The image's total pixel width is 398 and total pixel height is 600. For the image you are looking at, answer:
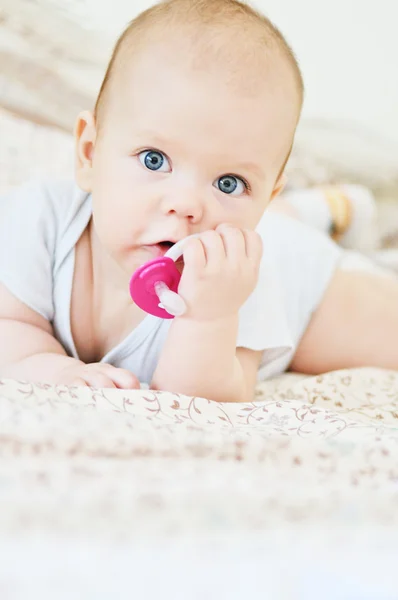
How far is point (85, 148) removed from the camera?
0.98 metres

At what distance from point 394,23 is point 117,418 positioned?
59.7 inches

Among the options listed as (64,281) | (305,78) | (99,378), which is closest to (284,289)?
(64,281)

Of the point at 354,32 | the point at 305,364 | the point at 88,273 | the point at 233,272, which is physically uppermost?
the point at 354,32

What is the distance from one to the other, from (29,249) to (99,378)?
0.30 m

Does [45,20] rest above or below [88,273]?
above

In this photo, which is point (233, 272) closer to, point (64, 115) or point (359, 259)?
point (359, 259)

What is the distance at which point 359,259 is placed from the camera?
1.35m

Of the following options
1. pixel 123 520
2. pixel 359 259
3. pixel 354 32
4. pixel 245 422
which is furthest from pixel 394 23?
pixel 123 520

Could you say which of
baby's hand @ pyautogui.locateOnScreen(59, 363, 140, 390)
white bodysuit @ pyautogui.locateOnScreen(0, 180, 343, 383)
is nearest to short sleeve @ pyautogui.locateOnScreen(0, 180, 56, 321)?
white bodysuit @ pyautogui.locateOnScreen(0, 180, 343, 383)

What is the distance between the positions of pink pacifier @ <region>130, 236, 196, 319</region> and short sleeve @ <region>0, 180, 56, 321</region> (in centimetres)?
25

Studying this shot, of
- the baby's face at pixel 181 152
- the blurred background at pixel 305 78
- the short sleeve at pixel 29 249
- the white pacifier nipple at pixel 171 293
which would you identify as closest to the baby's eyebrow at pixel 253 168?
the baby's face at pixel 181 152

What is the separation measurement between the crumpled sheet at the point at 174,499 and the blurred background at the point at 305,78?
87cm

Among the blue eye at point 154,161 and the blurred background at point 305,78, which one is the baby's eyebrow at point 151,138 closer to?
the blue eye at point 154,161

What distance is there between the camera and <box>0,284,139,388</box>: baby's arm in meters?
0.82
